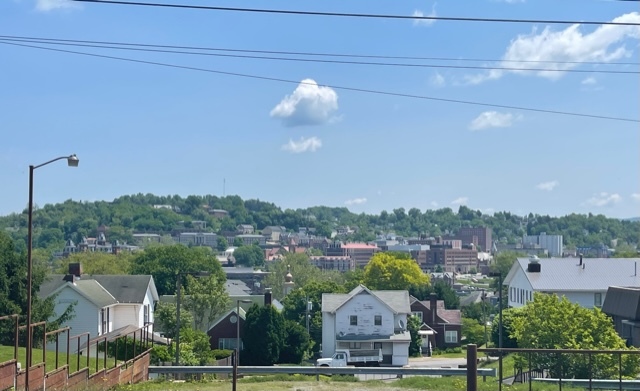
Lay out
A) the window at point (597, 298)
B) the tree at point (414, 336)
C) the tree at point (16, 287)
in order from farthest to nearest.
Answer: the tree at point (414, 336) → the window at point (597, 298) → the tree at point (16, 287)

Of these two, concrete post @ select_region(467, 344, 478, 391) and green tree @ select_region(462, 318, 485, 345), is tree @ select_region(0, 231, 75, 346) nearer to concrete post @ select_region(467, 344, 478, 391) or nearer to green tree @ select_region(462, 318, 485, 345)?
concrete post @ select_region(467, 344, 478, 391)

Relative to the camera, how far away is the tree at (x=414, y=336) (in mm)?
75625

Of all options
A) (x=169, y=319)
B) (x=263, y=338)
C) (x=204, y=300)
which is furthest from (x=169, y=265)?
(x=263, y=338)

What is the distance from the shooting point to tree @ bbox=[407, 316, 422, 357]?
7562 centimetres

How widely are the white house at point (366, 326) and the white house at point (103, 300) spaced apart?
13947mm

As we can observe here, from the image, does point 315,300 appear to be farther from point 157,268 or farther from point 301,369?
point 301,369

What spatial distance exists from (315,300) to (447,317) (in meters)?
13.4

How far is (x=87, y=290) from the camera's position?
6100 cm

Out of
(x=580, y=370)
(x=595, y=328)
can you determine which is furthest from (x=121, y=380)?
(x=595, y=328)

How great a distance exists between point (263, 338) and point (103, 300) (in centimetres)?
1105

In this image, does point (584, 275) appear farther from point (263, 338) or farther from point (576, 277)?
point (263, 338)

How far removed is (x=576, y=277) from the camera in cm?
7188

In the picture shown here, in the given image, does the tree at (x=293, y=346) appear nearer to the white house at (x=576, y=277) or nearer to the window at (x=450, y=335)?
the white house at (x=576, y=277)

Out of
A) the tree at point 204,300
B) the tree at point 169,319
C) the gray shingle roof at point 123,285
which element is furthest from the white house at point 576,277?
the gray shingle roof at point 123,285
